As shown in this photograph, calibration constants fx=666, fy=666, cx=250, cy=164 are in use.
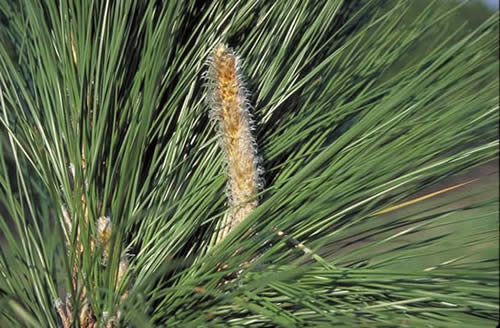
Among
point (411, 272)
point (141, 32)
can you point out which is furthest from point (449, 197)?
point (141, 32)

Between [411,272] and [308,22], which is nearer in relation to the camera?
[411,272]

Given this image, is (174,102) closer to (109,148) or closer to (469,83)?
(109,148)

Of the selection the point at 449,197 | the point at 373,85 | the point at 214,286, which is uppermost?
the point at 373,85

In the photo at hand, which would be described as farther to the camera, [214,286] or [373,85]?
[373,85]

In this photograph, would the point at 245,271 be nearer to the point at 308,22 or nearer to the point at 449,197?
the point at 449,197

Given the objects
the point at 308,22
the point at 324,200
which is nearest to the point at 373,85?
the point at 308,22

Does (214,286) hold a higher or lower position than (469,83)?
lower
